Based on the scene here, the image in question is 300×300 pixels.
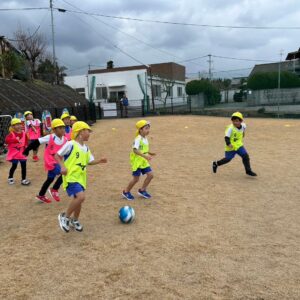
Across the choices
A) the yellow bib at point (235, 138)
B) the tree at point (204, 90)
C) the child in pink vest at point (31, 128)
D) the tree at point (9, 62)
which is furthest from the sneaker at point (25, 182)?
the tree at point (204, 90)

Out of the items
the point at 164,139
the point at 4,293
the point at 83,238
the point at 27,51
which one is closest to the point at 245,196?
the point at 83,238

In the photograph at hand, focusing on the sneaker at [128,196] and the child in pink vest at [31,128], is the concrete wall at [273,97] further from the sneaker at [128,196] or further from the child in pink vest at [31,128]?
the sneaker at [128,196]

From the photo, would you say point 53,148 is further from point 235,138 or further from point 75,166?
point 235,138

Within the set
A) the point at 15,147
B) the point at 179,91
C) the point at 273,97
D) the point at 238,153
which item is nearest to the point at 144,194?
the point at 238,153

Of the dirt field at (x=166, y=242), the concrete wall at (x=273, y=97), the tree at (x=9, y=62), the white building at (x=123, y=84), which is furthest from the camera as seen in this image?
the white building at (x=123, y=84)

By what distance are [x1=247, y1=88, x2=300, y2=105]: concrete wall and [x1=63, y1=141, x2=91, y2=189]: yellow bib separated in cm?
3037

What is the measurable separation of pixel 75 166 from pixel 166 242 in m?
1.58

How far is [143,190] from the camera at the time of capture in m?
6.86

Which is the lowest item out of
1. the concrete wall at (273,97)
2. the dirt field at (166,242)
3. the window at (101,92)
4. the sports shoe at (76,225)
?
the dirt field at (166,242)

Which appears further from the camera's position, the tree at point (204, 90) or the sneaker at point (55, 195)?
the tree at point (204, 90)

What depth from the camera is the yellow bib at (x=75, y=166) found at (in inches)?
195

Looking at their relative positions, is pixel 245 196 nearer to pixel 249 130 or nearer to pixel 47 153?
pixel 47 153

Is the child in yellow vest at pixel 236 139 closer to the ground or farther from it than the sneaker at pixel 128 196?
farther from it

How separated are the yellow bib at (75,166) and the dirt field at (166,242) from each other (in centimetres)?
77
